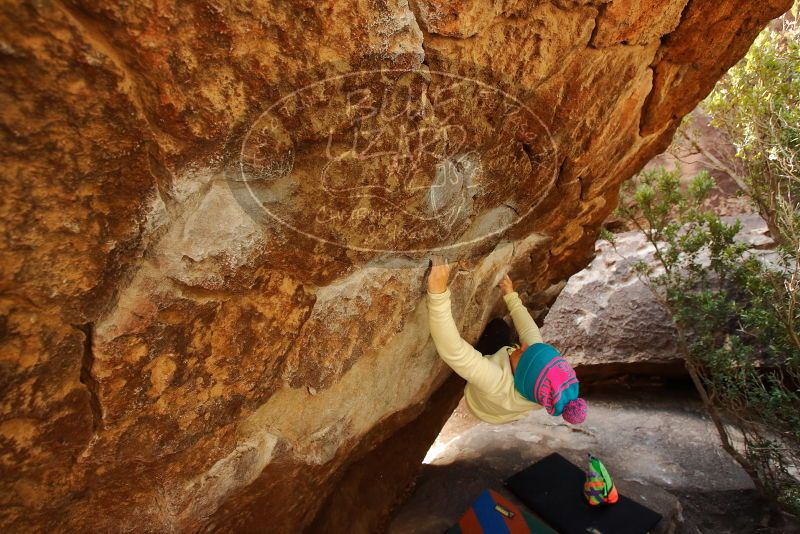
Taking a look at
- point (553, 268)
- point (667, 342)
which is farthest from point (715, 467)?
point (553, 268)

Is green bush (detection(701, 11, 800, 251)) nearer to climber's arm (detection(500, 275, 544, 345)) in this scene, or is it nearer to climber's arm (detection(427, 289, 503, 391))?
climber's arm (detection(500, 275, 544, 345))

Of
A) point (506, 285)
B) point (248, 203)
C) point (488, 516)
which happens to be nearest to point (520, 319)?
point (506, 285)

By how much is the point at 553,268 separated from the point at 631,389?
3705 millimetres

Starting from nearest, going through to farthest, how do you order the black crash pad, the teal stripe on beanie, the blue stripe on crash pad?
the teal stripe on beanie
the blue stripe on crash pad
the black crash pad

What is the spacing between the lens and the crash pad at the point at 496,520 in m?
3.38

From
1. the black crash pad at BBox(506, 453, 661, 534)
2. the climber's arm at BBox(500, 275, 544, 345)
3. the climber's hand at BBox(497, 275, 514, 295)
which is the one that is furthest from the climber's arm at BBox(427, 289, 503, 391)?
the black crash pad at BBox(506, 453, 661, 534)

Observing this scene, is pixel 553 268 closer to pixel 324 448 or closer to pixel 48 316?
pixel 324 448

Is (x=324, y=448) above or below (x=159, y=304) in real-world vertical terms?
below

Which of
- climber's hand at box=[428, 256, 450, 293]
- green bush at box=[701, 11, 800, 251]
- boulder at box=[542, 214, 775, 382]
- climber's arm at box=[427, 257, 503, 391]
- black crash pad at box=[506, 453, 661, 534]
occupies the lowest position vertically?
boulder at box=[542, 214, 775, 382]

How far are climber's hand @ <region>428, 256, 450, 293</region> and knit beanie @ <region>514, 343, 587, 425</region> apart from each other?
0.82 meters

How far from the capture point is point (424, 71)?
1.98 m

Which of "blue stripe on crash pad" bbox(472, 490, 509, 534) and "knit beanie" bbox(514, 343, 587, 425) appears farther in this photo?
"blue stripe on crash pad" bbox(472, 490, 509, 534)

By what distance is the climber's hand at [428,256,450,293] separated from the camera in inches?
114

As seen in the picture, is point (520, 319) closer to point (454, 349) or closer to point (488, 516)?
point (454, 349)
